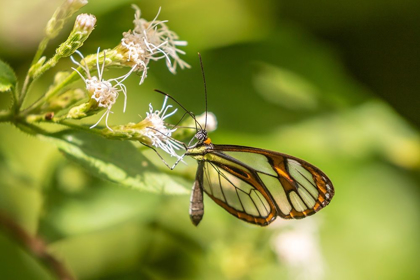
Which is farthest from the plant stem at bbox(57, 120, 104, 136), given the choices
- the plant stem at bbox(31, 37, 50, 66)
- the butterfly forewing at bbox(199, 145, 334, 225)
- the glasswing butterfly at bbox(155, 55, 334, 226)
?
the butterfly forewing at bbox(199, 145, 334, 225)

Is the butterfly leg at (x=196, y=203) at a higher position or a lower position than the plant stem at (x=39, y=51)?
lower

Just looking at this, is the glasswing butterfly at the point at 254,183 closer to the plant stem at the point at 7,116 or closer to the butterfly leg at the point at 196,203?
the butterfly leg at the point at 196,203

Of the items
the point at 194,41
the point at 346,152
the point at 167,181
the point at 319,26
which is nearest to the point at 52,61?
the point at 167,181

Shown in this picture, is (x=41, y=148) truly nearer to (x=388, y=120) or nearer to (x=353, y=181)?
(x=353, y=181)

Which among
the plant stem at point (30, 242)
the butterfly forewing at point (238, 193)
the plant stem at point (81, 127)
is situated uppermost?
the plant stem at point (81, 127)

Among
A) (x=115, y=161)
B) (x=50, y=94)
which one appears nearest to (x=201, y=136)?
(x=115, y=161)

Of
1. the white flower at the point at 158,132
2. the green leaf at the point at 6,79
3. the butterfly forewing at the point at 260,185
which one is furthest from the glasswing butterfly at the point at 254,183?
the green leaf at the point at 6,79

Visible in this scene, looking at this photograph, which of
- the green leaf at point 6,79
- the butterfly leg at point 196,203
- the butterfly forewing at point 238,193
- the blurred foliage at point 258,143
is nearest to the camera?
the green leaf at point 6,79
